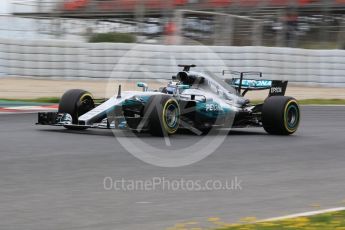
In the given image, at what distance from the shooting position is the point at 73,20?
106 ft

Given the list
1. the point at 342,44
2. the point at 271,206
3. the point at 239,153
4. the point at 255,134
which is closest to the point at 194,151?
the point at 239,153

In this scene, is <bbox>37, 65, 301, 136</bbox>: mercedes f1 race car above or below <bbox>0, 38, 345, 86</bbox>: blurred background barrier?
above

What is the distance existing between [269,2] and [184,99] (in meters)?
16.6

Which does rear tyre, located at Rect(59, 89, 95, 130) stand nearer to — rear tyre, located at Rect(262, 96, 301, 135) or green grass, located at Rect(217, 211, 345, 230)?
rear tyre, located at Rect(262, 96, 301, 135)

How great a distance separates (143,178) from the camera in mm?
7516

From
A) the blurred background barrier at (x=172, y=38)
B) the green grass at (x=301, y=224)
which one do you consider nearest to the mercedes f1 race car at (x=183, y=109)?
the green grass at (x=301, y=224)

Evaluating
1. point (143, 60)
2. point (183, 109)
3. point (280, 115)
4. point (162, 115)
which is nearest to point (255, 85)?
point (280, 115)

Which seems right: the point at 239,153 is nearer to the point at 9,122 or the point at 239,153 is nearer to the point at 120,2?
the point at 9,122

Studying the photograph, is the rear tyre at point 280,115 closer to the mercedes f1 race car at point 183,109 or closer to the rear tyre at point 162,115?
the mercedes f1 race car at point 183,109

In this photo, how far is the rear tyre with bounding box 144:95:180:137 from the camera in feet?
33.8

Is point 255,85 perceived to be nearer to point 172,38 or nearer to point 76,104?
point 76,104

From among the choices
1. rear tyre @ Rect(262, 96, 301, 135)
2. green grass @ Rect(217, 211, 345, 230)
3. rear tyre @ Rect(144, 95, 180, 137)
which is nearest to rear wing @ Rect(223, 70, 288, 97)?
rear tyre @ Rect(262, 96, 301, 135)

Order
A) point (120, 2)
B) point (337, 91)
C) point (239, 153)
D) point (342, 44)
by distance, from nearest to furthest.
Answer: point (239, 153) < point (337, 91) < point (342, 44) < point (120, 2)

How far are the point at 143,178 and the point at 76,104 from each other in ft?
12.6
